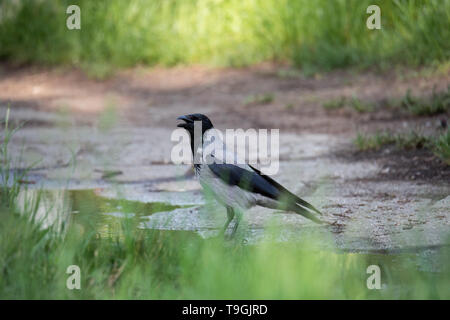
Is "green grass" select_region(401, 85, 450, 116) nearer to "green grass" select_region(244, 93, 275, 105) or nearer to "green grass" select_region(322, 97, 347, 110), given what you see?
"green grass" select_region(322, 97, 347, 110)

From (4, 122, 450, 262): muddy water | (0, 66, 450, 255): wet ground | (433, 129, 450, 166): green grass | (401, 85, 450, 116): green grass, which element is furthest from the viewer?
(401, 85, 450, 116): green grass

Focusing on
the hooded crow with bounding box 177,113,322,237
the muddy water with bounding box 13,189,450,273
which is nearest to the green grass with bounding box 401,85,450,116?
the muddy water with bounding box 13,189,450,273

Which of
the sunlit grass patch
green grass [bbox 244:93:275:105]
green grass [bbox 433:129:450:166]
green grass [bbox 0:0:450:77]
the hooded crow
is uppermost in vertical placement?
green grass [bbox 0:0:450:77]

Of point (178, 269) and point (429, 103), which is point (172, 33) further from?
point (178, 269)

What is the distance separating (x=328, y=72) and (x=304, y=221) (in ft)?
18.1

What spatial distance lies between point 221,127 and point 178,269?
464 centimetres

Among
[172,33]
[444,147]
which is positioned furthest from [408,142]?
[172,33]

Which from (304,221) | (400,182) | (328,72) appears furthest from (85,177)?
(328,72)

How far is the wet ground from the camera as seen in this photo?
4.06 metres

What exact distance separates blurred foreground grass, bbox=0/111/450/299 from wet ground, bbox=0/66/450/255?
20 cm

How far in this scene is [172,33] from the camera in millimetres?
11109

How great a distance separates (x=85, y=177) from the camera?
18.4ft

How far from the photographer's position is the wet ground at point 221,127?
13.3 feet

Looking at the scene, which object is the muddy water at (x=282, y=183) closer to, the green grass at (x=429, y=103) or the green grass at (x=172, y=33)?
the green grass at (x=429, y=103)
